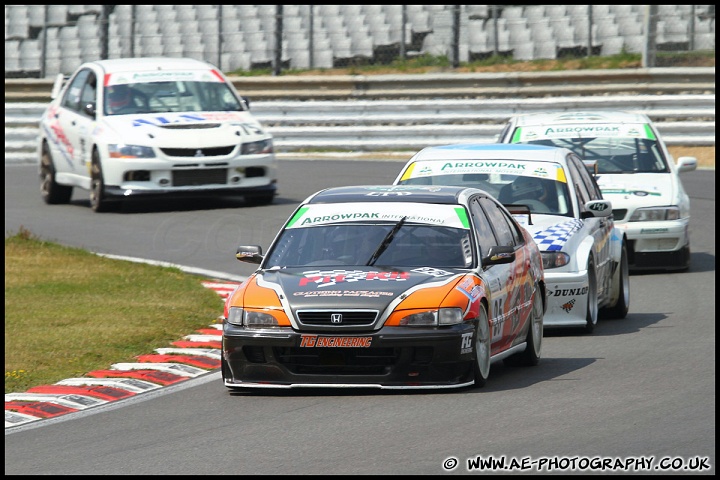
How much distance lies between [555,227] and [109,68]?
9485mm

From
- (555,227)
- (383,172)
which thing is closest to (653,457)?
(555,227)

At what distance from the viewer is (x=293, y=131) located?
1006 inches

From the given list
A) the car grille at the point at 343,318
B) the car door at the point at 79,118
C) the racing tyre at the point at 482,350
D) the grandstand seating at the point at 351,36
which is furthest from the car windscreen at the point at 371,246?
the grandstand seating at the point at 351,36

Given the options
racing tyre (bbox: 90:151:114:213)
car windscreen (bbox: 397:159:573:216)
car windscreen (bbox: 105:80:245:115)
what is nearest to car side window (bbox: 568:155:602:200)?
car windscreen (bbox: 397:159:573:216)

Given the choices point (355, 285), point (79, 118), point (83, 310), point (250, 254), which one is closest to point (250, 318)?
point (355, 285)

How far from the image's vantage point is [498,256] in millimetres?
9445

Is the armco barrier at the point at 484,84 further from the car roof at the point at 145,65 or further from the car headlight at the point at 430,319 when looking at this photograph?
the car headlight at the point at 430,319

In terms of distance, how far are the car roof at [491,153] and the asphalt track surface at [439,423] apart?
1.61 metres

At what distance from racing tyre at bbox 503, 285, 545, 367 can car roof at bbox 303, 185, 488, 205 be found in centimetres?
93

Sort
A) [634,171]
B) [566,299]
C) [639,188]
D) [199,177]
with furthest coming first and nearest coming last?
1. [199,177]
2. [634,171]
3. [639,188]
4. [566,299]

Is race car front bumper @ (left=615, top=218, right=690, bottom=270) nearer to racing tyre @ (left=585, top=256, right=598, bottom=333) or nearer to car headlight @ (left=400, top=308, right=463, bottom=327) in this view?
racing tyre @ (left=585, top=256, right=598, bottom=333)

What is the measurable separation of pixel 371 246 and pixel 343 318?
1.00 m

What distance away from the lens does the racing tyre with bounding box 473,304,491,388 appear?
8.84m

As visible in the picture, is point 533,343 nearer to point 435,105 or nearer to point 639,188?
point 639,188
